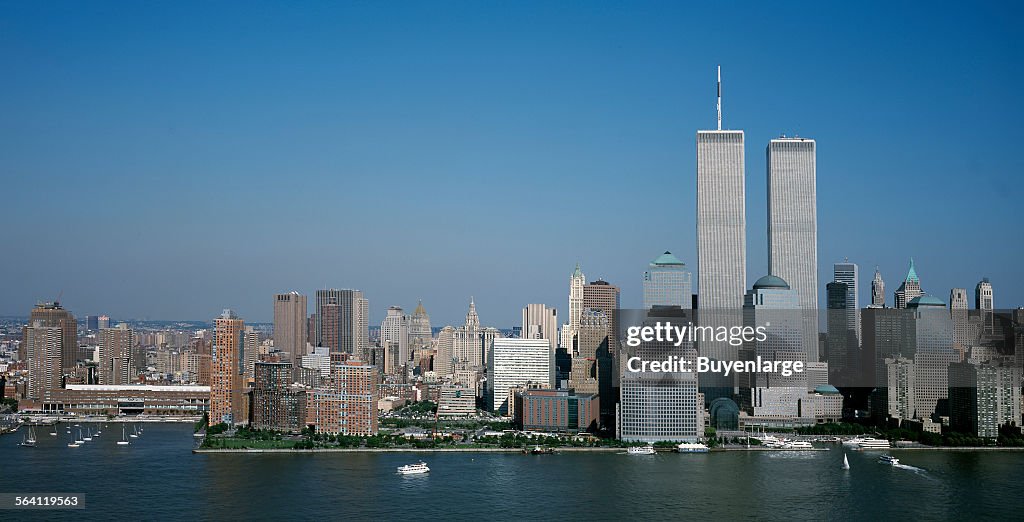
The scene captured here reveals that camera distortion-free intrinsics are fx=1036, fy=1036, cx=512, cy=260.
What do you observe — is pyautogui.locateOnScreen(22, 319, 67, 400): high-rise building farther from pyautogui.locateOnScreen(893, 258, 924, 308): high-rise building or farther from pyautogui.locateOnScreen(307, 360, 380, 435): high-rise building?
pyautogui.locateOnScreen(893, 258, 924, 308): high-rise building

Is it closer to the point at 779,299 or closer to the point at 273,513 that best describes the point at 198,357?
the point at 779,299

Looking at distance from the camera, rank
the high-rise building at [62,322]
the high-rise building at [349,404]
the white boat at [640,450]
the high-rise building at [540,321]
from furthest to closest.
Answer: the high-rise building at [540,321]
the high-rise building at [62,322]
the high-rise building at [349,404]
the white boat at [640,450]

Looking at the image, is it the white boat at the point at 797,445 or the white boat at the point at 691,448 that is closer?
the white boat at the point at 691,448

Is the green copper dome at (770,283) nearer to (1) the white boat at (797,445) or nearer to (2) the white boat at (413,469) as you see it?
(1) the white boat at (797,445)

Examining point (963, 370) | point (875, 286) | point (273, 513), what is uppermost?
point (875, 286)

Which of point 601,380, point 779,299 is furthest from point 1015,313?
point 601,380

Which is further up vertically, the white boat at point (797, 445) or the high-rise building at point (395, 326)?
the high-rise building at point (395, 326)

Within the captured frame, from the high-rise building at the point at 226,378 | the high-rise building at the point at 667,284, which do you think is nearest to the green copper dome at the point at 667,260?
the high-rise building at the point at 667,284
